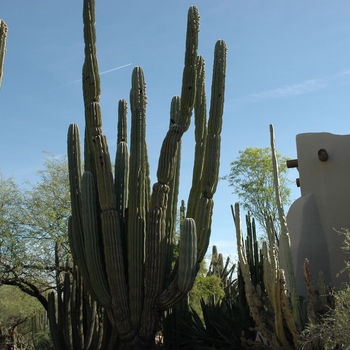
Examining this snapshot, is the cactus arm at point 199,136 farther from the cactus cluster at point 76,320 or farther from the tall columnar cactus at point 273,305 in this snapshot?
the cactus cluster at point 76,320

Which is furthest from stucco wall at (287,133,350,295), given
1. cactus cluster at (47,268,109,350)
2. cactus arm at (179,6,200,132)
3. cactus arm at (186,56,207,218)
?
A: cactus cluster at (47,268,109,350)

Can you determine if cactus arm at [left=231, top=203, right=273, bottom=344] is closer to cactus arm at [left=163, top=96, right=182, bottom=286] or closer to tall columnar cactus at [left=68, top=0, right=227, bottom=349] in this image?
tall columnar cactus at [left=68, top=0, right=227, bottom=349]

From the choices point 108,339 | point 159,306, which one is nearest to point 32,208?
point 108,339

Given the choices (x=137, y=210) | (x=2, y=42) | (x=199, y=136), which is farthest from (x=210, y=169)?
(x=2, y=42)

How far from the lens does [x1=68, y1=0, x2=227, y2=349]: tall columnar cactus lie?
838 cm

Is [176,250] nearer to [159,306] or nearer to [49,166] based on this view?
[159,306]

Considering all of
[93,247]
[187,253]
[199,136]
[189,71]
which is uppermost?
[189,71]

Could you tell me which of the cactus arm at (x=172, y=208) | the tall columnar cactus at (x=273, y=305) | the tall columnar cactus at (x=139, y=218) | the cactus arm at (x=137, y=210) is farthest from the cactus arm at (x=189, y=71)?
the tall columnar cactus at (x=273, y=305)

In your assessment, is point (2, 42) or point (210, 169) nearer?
point (2, 42)

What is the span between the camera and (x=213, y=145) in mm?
→ 8562

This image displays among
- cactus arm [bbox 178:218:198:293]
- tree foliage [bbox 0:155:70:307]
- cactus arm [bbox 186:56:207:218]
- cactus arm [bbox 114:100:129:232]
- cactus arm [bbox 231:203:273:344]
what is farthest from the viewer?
tree foliage [bbox 0:155:70:307]

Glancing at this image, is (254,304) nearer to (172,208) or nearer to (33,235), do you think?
(172,208)

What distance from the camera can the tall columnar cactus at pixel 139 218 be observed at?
838 centimetres

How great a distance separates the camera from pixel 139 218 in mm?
8516
